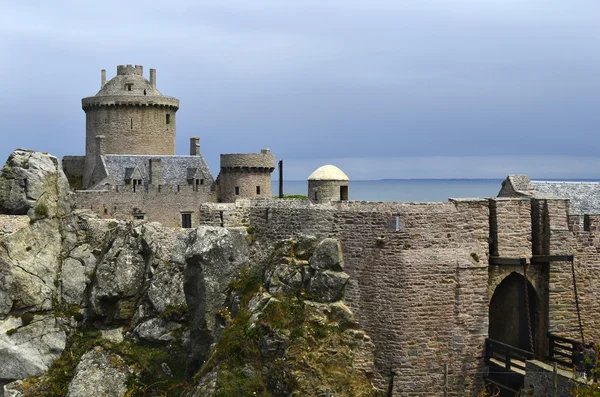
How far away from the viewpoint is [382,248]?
27.3 m

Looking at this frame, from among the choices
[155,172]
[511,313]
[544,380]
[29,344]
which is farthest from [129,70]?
[544,380]

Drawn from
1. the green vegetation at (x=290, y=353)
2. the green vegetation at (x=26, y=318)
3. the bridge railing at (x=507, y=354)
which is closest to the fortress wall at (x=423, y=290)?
the bridge railing at (x=507, y=354)

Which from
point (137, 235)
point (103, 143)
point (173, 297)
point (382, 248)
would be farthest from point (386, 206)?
point (103, 143)

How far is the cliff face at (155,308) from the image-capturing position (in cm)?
2758

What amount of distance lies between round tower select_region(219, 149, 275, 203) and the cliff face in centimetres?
1596

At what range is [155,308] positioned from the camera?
119 ft

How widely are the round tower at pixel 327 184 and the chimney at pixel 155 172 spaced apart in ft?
58.1

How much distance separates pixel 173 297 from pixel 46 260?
331 inches

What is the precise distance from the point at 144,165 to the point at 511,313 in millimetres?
34985

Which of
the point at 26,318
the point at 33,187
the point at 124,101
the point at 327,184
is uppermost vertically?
the point at 124,101

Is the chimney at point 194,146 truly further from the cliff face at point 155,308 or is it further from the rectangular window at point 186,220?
the cliff face at point 155,308

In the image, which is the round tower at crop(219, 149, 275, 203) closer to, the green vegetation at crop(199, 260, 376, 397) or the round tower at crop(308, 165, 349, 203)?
the round tower at crop(308, 165, 349, 203)

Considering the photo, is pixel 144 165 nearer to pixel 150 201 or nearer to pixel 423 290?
pixel 150 201

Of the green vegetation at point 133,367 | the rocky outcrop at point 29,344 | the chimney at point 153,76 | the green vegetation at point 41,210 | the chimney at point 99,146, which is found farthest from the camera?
the chimney at point 153,76
